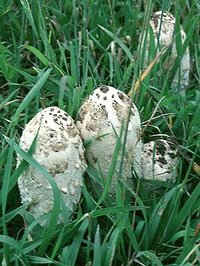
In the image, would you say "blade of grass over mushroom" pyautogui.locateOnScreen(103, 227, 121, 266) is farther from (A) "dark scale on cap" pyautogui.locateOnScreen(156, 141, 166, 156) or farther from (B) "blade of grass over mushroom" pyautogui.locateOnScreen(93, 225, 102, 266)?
(A) "dark scale on cap" pyautogui.locateOnScreen(156, 141, 166, 156)

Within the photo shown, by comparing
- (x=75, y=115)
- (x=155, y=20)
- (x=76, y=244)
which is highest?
(x=155, y=20)

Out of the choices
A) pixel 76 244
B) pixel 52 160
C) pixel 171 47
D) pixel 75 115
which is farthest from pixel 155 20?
pixel 76 244

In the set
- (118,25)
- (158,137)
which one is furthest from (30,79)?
(118,25)

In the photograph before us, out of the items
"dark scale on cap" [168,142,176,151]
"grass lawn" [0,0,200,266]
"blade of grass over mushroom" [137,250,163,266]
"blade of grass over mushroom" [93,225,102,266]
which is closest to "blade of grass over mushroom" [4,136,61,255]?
"grass lawn" [0,0,200,266]

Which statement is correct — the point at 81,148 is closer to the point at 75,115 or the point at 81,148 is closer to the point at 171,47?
the point at 75,115

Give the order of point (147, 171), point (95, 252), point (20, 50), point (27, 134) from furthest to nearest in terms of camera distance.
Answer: point (20, 50)
point (147, 171)
point (27, 134)
point (95, 252)

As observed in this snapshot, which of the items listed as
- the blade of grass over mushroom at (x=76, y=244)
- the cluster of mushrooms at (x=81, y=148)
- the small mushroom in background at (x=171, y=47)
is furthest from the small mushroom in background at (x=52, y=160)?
the small mushroom in background at (x=171, y=47)

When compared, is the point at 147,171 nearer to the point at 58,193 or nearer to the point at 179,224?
the point at 179,224
